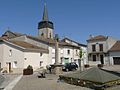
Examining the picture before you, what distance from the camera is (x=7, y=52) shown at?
33875 millimetres

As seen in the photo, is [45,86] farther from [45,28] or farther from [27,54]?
[45,28]

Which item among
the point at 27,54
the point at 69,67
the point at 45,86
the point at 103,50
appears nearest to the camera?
the point at 45,86

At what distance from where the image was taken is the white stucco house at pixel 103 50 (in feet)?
144

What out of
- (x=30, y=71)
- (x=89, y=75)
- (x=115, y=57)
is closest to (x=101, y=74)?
(x=89, y=75)

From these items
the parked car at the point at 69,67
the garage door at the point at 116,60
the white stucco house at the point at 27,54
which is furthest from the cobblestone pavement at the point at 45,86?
the garage door at the point at 116,60

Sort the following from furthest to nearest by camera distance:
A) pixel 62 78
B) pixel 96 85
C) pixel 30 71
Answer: pixel 30 71
pixel 62 78
pixel 96 85

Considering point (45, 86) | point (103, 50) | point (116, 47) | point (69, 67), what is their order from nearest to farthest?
1. point (45, 86)
2. point (69, 67)
3. point (116, 47)
4. point (103, 50)

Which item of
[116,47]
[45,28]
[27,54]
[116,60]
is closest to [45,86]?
[27,54]

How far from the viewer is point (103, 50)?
45.2 m

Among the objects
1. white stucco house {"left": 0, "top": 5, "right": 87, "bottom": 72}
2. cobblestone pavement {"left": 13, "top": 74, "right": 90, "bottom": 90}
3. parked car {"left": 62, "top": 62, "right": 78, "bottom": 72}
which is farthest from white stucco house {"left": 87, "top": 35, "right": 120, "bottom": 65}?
cobblestone pavement {"left": 13, "top": 74, "right": 90, "bottom": 90}

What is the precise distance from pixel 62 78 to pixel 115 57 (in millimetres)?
27194

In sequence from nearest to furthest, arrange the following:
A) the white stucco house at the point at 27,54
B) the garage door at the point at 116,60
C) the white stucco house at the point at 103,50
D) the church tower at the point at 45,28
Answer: the white stucco house at the point at 27,54, the garage door at the point at 116,60, the white stucco house at the point at 103,50, the church tower at the point at 45,28

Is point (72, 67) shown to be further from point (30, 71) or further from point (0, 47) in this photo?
point (0, 47)

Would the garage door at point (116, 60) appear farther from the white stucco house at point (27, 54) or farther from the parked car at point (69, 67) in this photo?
the parked car at point (69, 67)
